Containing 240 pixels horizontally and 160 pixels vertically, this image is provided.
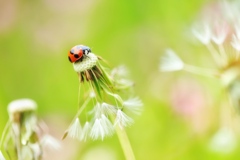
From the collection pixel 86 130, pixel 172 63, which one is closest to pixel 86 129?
pixel 86 130

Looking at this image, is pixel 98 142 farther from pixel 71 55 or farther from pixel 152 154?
pixel 71 55

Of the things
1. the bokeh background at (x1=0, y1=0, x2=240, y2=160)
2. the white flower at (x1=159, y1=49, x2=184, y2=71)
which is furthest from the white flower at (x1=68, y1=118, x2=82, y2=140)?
the bokeh background at (x1=0, y1=0, x2=240, y2=160)

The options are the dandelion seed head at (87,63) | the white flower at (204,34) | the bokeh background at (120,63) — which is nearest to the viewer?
the dandelion seed head at (87,63)

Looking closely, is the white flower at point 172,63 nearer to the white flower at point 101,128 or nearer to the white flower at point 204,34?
the white flower at point 204,34

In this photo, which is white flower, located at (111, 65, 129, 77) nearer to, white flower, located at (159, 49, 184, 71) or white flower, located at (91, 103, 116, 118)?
white flower, located at (91, 103, 116, 118)

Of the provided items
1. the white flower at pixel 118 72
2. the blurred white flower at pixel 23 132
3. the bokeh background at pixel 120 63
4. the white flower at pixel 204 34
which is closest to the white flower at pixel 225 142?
the bokeh background at pixel 120 63

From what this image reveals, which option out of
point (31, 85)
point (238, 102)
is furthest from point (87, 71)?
point (31, 85)
